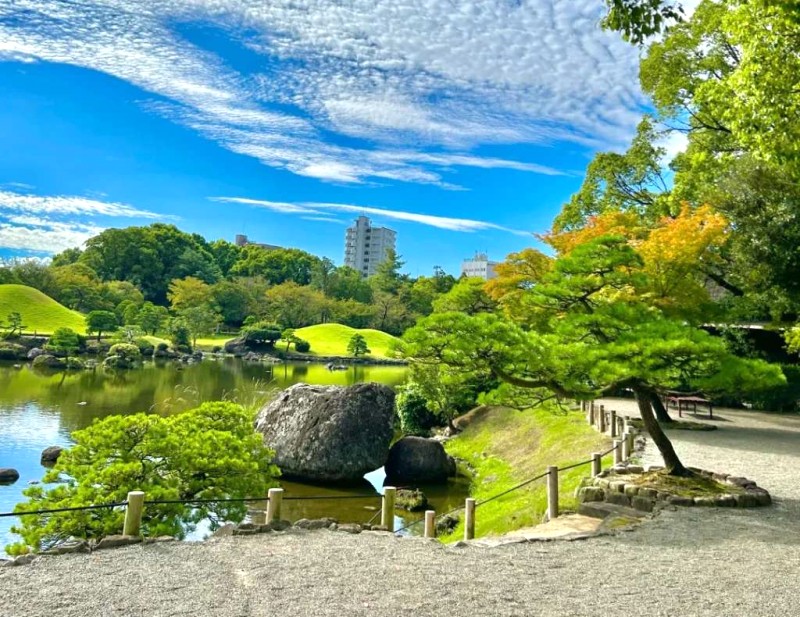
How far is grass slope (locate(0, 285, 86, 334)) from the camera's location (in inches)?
1897

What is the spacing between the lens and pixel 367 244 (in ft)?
429

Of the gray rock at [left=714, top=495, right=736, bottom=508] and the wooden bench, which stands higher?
the wooden bench

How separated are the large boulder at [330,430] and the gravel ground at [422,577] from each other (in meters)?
7.61

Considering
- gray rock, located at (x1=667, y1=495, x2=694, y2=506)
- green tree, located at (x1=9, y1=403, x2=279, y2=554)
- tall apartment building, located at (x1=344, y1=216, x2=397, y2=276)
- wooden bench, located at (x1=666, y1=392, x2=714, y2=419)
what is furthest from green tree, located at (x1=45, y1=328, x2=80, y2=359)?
tall apartment building, located at (x1=344, y1=216, x2=397, y2=276)

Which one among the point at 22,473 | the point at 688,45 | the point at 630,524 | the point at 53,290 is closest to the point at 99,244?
the point at 53,290

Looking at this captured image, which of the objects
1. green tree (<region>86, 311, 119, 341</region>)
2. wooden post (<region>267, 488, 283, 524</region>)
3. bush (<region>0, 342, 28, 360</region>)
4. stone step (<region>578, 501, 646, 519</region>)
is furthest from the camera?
green tree (<region>86, 311, 119, 341</region>)

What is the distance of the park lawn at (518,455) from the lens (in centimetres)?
1009

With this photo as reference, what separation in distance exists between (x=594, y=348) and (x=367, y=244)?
408 feet

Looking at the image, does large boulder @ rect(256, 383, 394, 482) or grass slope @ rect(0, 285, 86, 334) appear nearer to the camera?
large boulder @ rect(256, 383, 394, 482)

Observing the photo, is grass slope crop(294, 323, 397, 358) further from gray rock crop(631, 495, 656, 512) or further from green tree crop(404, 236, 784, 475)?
gray rock crop(631, 495, 656, 512)

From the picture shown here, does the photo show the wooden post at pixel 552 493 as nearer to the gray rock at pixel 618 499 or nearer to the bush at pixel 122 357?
the gray rock at pixel 618 499

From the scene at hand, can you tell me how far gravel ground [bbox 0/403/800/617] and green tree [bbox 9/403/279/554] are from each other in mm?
1776

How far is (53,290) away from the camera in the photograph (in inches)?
2281

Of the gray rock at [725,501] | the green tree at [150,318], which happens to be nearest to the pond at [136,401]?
the gray rock at [725,501]
